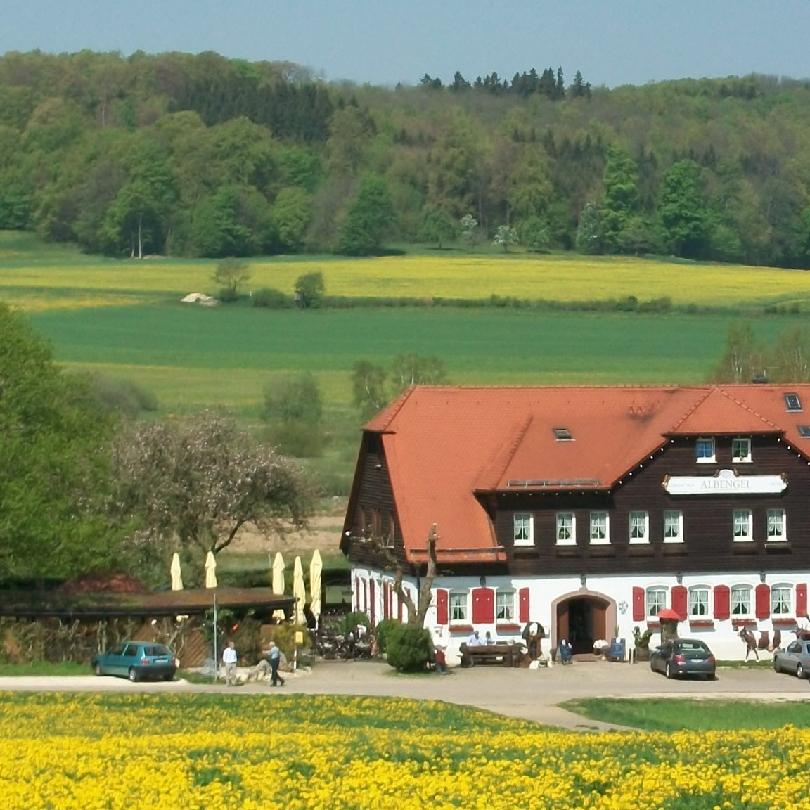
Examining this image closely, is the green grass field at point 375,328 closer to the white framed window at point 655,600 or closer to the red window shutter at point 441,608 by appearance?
the white framed window at point 655,600

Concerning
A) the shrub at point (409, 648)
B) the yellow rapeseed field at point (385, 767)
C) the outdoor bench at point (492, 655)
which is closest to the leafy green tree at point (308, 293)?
the outdoor bench at point (492, 655)

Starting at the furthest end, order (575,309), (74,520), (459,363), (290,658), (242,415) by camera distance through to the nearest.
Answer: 1. (575,309)
2. (459,363)
3. (242,415)
4. (74,520)
5. (290,658)

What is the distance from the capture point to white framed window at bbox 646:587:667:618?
Answer: 63281mm

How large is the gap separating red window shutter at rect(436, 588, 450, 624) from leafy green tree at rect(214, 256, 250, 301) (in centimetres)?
11721

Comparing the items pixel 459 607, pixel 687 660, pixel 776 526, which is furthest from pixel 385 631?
pixel 776 526

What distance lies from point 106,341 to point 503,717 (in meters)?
111

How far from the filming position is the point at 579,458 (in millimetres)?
65000

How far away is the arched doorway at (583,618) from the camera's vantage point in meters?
62.6

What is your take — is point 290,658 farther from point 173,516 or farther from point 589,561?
point 173,516

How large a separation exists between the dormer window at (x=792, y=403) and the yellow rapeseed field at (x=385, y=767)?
34061mm

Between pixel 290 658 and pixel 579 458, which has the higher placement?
pixel 579 458

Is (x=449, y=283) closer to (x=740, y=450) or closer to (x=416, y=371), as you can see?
(x=416, y=371)

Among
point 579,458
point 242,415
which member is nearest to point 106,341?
point 242,415

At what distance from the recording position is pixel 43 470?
57938mm
